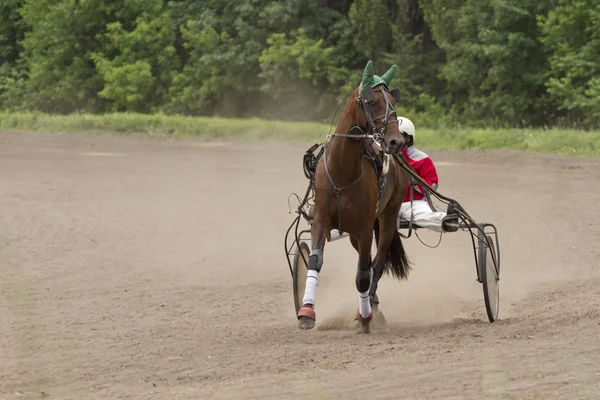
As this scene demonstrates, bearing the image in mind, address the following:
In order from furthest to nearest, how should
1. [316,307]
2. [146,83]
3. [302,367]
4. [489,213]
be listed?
[146,83] → [489,213] → [316,307] → [302,367]

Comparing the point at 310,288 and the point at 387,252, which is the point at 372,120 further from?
the point at 387,252

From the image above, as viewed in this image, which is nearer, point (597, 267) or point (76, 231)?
point (597, 267)

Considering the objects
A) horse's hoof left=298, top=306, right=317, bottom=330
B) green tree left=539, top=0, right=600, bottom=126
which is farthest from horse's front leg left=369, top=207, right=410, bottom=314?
green tree left=539, top=0, right=600, bottom=126

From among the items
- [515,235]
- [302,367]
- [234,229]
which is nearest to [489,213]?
[515,235]

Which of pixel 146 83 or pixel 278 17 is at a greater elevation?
pixel 278 17

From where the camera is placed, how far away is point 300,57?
143 feet

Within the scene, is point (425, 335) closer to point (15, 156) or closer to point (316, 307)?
point (316, 307)

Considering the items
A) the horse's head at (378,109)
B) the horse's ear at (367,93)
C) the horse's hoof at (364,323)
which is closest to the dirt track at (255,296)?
the horse's hoof at (364,323)

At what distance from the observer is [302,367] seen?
7.37 m

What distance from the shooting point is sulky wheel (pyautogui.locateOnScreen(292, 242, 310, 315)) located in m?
9.87

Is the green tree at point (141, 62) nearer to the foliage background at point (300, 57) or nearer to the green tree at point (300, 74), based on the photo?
the foliage background at point (300, 57)

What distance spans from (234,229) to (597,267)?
5.99 m

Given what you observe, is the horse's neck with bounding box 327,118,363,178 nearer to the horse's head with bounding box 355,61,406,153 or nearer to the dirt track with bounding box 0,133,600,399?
the horse's head with bounding box 355,61,406,153

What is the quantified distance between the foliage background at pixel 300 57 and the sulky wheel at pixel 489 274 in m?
23.0
